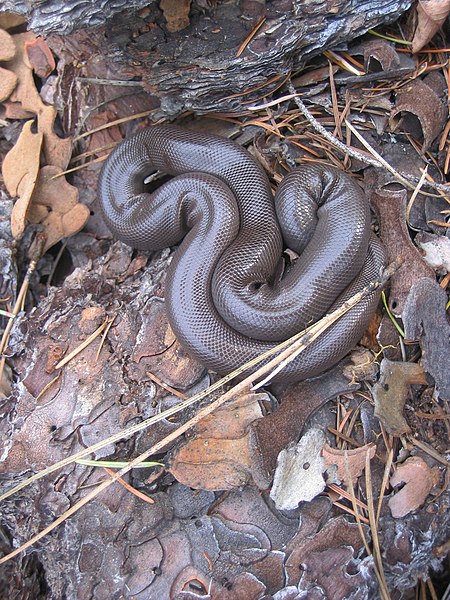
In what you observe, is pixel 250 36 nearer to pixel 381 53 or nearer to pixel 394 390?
pixel 381 53

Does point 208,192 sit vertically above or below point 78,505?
above

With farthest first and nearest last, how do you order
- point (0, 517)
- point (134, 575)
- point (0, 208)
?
point (0, 208) < point (0, 517) < point (134, 575)

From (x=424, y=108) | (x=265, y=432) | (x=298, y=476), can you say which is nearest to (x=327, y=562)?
(x=298, y=476)

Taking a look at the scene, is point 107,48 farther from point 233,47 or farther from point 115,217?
point 115,217

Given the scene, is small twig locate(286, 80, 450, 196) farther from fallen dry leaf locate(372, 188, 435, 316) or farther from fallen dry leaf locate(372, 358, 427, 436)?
fallen dry leaf locate(372, 358, 427, 436)

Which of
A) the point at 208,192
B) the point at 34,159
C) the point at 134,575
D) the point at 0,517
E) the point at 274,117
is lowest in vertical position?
the point at 134,575

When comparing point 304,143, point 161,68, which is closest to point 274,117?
point 304,143

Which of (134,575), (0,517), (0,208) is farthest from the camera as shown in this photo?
(0,208)

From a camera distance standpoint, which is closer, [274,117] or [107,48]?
[107,48]
